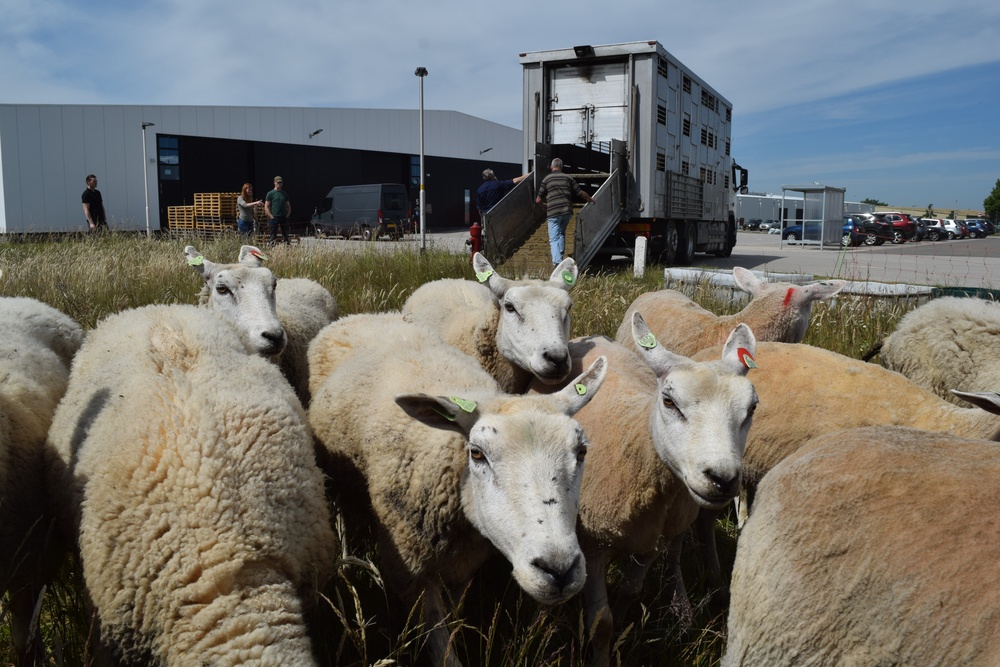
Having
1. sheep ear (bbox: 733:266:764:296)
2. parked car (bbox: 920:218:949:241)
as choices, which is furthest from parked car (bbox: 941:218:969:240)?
sheep ear (bbox: 733:266:764:296)

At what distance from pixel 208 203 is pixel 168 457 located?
95.6 ft

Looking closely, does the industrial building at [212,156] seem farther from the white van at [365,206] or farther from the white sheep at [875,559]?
the white sheep at [875,559]

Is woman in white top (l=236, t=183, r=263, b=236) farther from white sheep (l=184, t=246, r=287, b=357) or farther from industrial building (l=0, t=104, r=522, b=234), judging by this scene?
white sheep (l=184, t=246, r=287, b=357)

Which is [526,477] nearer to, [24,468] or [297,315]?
[24,468]

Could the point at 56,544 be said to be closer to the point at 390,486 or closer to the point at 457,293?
the point at 390,486

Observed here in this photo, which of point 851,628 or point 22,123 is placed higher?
point 22,123

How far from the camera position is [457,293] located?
6.78m

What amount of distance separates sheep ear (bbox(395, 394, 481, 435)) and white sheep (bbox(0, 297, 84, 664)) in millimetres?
1449

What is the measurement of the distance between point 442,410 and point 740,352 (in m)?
1.59

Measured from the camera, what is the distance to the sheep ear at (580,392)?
10.3ft

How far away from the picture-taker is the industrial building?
28.0m

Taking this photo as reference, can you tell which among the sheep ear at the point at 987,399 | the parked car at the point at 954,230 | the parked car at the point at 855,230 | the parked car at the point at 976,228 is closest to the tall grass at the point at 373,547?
the sheep ear at the point at 987,399

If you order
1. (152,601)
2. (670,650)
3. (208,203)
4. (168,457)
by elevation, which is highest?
(208,203)

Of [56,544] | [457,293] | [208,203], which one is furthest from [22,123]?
[56,544]
